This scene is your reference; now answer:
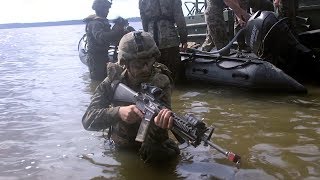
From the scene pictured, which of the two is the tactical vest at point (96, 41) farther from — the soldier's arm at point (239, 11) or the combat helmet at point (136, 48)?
the combat helmet at point (136, 48)

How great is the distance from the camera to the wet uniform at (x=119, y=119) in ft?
11.9

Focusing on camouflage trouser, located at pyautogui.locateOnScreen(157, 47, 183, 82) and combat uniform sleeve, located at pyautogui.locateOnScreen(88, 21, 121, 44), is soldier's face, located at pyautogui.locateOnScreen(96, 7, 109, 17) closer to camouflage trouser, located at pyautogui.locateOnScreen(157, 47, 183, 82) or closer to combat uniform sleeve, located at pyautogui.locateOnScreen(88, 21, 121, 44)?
combat uniform sleeve, located at pyautogui.locateOnScreen(88, 21, 121, 44)

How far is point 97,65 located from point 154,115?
5.79m

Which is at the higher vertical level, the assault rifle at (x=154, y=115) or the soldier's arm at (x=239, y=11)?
the soldier's arm at (x=239, y=11)

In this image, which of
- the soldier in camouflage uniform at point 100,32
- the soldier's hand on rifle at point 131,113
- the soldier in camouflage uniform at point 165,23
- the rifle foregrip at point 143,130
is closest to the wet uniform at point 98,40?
the soldier in camouflage uniform at point 100,32

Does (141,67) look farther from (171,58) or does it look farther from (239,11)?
(239,11)

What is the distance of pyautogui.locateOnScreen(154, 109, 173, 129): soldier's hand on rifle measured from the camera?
302 centimetres

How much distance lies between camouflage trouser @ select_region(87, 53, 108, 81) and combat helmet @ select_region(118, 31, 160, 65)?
5.12m

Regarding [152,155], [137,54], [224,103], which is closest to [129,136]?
[152,155]

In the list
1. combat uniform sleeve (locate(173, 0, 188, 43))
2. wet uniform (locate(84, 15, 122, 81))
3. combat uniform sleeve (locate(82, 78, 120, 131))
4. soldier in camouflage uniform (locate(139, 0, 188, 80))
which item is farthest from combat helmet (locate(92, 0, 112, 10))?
combat uniform sleeve (locate(82, 78, 120, 131))

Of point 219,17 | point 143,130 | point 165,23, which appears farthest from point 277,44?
point 143,130

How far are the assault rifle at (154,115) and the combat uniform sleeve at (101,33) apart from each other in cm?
437

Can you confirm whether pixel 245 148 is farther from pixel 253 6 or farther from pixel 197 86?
pixel 253 6

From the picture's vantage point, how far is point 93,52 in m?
8.52
